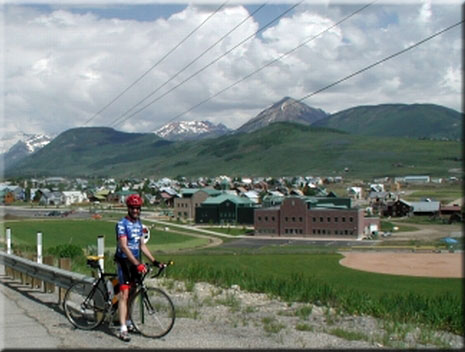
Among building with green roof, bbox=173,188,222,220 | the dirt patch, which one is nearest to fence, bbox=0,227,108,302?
the dirt patch

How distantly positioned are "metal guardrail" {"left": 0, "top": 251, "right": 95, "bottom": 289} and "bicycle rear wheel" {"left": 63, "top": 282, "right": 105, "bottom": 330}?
155mm

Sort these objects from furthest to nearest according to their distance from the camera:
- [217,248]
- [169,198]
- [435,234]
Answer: [169,198] < [435,234] < [217,248]

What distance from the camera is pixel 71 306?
9531 millimetres

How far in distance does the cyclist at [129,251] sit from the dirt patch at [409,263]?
40140 mm

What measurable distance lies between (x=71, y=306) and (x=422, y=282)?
36.7m

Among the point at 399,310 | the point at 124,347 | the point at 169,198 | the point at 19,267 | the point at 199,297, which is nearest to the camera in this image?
the point at 124,347

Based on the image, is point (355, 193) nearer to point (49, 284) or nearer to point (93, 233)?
point (93, 233)

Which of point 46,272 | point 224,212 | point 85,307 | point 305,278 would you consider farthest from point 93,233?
point 85,307

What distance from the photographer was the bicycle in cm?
846

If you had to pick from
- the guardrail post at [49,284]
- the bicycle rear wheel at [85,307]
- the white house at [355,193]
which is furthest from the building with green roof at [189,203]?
the bicycle rear wheel at [85,307]

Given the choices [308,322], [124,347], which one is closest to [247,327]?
[308,322]

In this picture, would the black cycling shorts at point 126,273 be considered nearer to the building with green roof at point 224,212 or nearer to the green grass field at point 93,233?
the green grass field at point 93,233

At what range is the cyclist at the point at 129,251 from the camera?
8.40 meters

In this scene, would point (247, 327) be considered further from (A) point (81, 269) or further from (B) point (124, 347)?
(A) point (81, 269)
